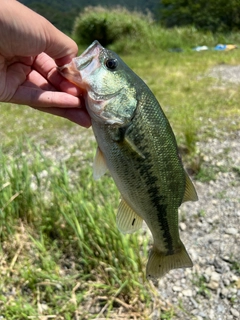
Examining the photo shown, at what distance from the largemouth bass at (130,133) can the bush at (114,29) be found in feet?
34.7

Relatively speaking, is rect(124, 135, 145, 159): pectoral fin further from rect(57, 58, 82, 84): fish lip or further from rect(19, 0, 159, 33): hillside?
rect(19, 0, 159, 33): hillside

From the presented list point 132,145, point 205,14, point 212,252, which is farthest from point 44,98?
point 205,14

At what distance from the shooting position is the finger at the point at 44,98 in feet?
6.17

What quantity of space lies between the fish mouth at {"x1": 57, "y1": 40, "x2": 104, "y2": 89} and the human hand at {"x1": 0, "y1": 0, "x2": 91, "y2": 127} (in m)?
0.22

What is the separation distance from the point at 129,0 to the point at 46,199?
31736 mm

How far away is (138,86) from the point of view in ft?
5.43

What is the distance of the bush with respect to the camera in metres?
12.2

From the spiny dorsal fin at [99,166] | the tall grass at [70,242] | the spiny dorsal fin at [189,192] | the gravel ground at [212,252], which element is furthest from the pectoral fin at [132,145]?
the gravel ground at [212,252]

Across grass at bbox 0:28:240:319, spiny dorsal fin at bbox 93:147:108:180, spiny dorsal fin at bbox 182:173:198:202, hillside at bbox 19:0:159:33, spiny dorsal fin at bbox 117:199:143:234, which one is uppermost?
spiny dorsal fin at bbox 93:147:108:180

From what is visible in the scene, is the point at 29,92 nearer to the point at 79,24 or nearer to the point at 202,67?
the point at 202,67

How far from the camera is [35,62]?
2.14m

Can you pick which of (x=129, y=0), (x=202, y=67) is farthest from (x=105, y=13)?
(x=129, y=0)

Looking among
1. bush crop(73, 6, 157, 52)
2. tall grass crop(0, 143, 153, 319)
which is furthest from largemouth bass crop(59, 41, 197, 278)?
bush crop(73, 6, 157, 52)

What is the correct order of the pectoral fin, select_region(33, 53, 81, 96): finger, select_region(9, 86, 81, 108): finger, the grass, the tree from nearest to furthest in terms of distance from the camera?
the pectoral fin → select_region(9, 86, 81, 108): finger → select_region(33, 53, 81, 96): finger → the grass → the tree
